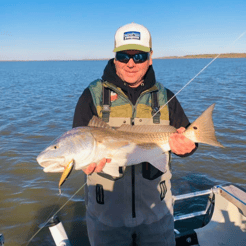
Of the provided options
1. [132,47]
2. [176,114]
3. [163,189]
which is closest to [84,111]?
[132,47]

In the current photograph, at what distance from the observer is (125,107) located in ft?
11.6

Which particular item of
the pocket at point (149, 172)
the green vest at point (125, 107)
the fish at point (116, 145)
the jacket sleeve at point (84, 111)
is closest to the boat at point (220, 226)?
the pocket at point (149, 172)

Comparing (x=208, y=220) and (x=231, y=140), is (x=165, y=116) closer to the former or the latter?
(x=208, y=220)

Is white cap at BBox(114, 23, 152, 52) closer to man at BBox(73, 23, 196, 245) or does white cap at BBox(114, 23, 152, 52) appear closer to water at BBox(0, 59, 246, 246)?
man at BBox(73, 23, 196, 245)

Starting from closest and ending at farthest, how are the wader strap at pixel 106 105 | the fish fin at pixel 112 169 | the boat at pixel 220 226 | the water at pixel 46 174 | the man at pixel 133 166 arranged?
the fish fin at pixel 112 169
the man at pixel 133 166
the wader strap at pixel 106 105
the boat at pixel 220 226
the water at pixel 46 174

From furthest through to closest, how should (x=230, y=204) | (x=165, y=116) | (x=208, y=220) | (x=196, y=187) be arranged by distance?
(x=196, y=187), (x=208, y=220), (x=230, y=204), (x=165, y=116)

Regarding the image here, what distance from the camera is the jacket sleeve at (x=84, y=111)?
3326 millimetres

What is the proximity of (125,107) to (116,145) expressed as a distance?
65 centimetres

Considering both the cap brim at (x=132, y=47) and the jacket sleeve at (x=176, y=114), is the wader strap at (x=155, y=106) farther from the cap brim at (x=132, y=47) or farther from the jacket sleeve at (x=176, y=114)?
the cap brim at (x=132, y=47)

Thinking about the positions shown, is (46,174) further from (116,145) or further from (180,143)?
(180,143)

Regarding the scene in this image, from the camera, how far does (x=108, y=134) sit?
317 cm

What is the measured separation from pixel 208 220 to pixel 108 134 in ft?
9.60

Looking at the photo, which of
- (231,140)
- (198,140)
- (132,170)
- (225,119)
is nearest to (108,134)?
(132,170)

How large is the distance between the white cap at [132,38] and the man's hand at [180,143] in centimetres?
133
